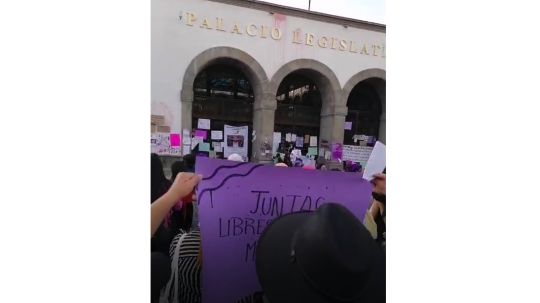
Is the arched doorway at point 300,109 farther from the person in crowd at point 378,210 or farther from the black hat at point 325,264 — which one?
the black hat at point 325,264

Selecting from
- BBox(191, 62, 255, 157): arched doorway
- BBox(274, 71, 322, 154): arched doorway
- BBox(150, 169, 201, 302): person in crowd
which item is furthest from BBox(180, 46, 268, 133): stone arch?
BBox(191, 62, 255, 157): arched doorway

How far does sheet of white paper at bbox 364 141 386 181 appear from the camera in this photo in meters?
1.00

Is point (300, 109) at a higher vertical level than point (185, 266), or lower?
higher

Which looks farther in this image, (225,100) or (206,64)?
(225,100)

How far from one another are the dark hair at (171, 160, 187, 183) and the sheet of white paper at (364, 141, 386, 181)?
53cm

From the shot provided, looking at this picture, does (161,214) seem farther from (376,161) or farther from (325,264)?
(376,161)

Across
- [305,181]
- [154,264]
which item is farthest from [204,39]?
[154,264]

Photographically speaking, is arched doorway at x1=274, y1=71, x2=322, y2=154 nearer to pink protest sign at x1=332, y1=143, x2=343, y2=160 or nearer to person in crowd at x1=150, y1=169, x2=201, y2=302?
pink protest sign at x1=332, y1=143, x2=343, y2=160

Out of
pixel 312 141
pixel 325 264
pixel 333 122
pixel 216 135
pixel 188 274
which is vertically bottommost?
pixel 188 274

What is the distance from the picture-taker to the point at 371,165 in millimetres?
1028

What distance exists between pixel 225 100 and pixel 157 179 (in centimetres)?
601

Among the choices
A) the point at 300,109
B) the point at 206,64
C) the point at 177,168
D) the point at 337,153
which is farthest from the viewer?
the point at 300,109

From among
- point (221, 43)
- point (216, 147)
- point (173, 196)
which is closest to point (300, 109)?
point (216, 147)

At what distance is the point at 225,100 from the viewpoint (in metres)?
6.64
